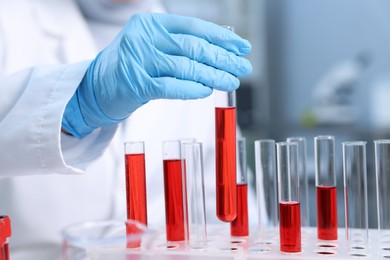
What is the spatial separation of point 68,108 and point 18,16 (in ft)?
1.79

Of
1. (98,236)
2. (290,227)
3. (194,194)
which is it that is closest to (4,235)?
(98,236)

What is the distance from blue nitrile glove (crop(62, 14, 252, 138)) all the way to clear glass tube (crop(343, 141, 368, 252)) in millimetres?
305

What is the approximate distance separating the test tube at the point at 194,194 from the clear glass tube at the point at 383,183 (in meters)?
0.40

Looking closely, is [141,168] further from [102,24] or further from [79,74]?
[102,24]

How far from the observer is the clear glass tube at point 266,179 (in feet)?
4.95

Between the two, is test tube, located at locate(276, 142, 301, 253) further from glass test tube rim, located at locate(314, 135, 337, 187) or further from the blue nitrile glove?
the blue nitrile glove

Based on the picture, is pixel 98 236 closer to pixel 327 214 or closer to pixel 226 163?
pixel 226 163

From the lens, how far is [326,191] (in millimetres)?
1442

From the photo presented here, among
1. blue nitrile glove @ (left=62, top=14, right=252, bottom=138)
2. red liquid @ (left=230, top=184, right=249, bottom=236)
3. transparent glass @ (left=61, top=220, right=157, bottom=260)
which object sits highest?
blue nitrile glove @ (left=62, top=14, right=252, bottom=138)

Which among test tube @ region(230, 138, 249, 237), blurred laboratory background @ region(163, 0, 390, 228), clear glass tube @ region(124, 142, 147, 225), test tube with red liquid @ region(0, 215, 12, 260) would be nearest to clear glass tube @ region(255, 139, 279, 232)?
test tube @ region(230, 138, 249, 237)

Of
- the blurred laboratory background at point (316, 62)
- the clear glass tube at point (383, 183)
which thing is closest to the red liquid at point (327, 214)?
the clear glass tube at point (383, 183)

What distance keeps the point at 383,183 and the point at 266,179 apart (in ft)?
0.91

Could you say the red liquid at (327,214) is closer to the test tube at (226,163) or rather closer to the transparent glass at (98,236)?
the test tube at (226,163)

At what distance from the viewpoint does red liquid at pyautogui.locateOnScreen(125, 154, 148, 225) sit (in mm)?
1415
